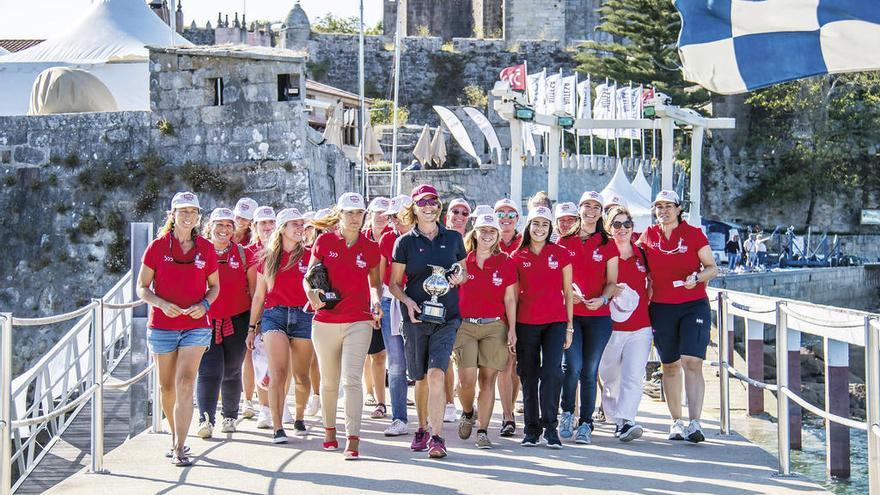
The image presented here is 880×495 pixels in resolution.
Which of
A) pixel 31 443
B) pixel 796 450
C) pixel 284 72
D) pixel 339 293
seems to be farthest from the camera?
pixel 284 72

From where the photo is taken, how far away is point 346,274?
8008 mm

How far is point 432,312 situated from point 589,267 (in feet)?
4.72

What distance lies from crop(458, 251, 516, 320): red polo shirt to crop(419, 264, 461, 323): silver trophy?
1.30ft

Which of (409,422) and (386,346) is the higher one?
(386,346)

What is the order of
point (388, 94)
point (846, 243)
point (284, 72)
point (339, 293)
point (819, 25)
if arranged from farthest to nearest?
point (388, 94) → point (846, 243) → point (284, 72) → point (339, 293) → point (819, 25)

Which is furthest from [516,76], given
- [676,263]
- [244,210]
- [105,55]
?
[676,263]

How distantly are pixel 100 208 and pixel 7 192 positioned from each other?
4.46ft

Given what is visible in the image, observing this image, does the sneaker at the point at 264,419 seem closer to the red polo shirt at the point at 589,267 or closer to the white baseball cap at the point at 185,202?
the white baseball cap at the point at 185,202

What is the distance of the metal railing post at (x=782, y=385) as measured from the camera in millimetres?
7379

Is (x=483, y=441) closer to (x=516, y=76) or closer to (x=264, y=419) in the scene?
(x=264, y=419)

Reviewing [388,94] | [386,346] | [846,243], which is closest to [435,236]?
[386,346]

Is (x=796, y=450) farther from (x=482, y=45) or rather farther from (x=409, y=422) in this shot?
(x=482, y=45)

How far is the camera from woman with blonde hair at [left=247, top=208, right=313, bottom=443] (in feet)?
28.5

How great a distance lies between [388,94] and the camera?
2174 inches
